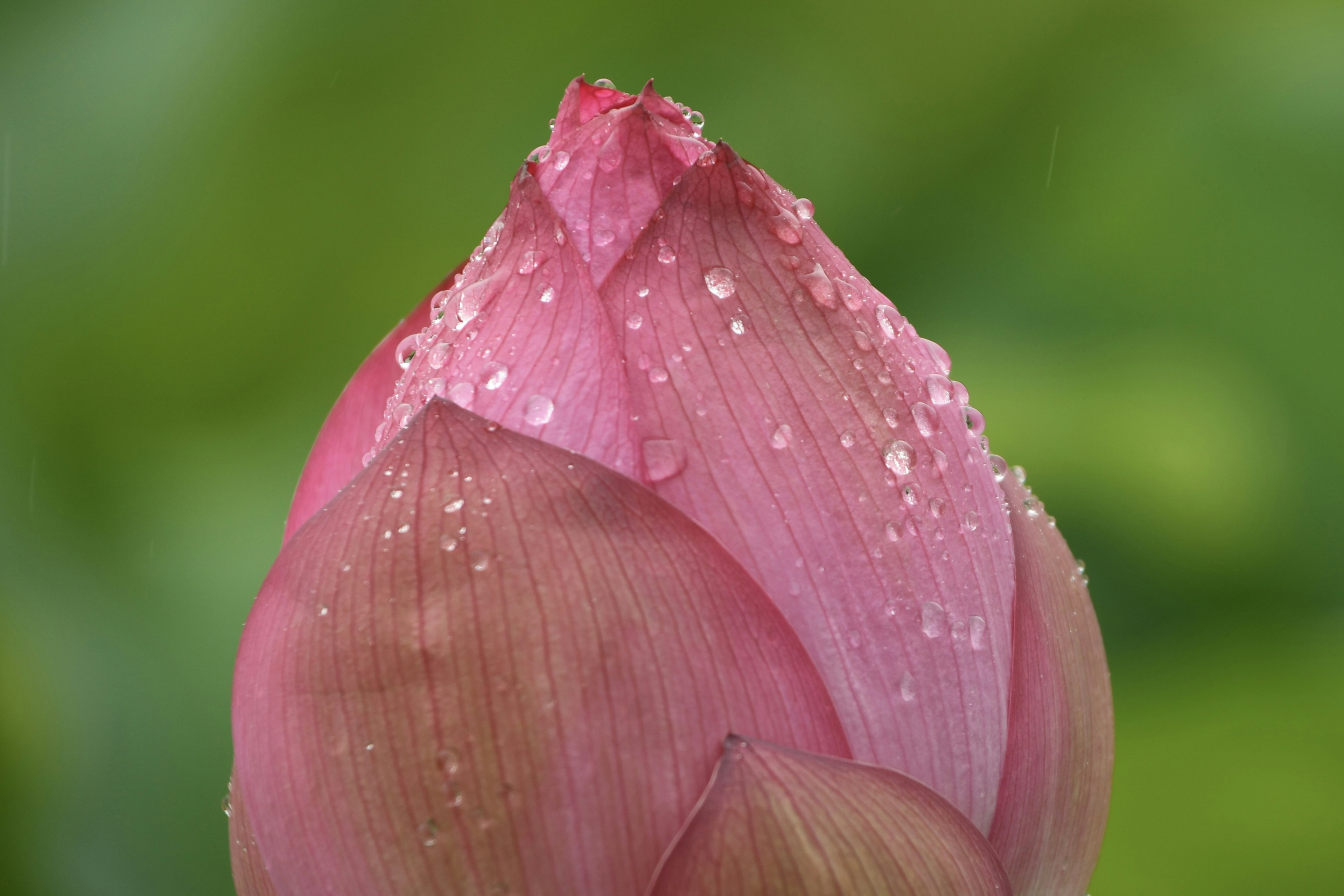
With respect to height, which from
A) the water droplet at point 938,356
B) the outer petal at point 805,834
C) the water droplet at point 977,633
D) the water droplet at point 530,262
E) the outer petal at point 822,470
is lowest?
the outer petal at point 805,834

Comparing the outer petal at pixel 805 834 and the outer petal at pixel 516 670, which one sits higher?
the outer petal at pixel 516 670

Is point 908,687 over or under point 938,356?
under

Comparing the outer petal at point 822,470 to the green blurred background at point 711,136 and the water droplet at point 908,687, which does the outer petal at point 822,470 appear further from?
the green blurred background at point 711,136

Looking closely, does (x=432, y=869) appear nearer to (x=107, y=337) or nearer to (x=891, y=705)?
(x=891, y=705)

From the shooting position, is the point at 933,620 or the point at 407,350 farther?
the point at 407,350

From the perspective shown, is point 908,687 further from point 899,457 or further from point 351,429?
point 351,429

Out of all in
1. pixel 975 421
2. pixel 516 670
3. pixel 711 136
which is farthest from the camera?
pixel 711 136

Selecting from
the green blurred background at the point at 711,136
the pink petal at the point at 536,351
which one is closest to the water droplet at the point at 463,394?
the pink petal at the point at 536,351

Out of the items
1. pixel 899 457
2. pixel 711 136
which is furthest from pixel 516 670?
pixel 711 136
